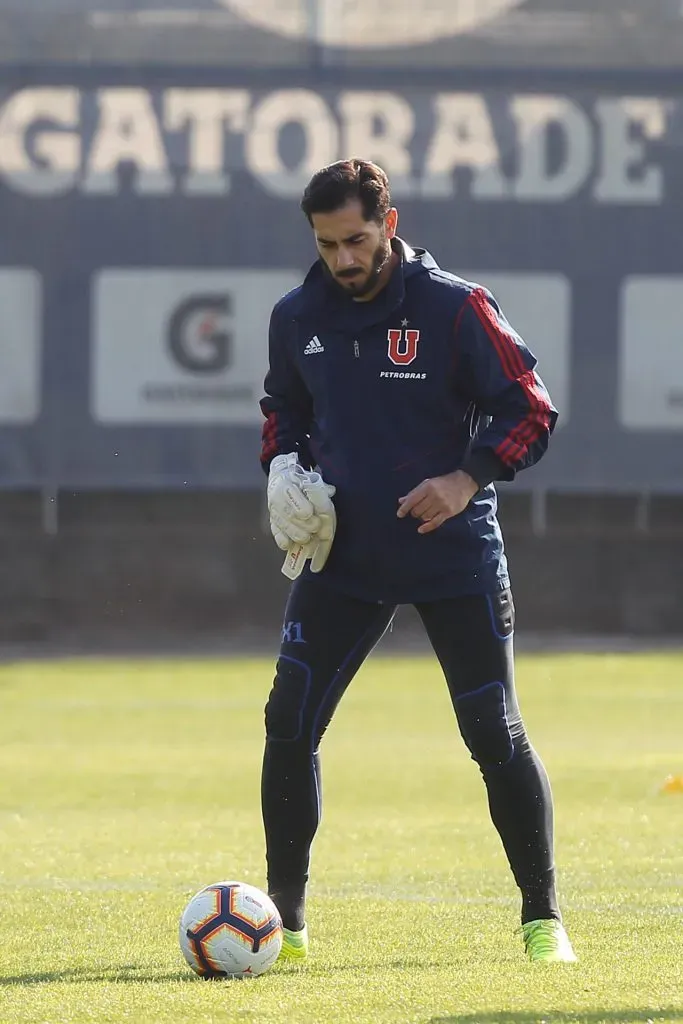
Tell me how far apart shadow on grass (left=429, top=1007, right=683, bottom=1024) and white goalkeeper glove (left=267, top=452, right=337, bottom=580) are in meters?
1.34

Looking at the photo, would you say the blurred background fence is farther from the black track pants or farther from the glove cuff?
the black track pants

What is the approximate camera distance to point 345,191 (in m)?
4.61

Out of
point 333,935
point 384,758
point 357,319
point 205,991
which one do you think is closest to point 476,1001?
point 205,991

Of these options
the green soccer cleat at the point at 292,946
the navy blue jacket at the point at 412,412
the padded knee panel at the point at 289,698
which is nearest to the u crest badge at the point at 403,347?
the navy blue jacket at the point at 412,412

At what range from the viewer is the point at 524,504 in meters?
17.4

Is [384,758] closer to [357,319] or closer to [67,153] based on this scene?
[357,319]

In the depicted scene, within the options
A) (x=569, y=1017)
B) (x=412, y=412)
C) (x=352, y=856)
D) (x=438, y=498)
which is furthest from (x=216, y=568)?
(x=569, y=1017)

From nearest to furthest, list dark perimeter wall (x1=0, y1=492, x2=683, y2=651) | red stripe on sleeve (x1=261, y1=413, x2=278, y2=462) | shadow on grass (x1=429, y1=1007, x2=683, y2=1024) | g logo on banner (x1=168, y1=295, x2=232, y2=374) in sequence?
shadow on grass (x1=429, y1=1007, x2=683, y2=1024), red stripe on sleeve (x1=261, y1=413, x2=278, y2=462), g logo on banner (x1=168, y1=295, x2=232, y2=374), dark perimeter wall (x1=0, y1=492, x2=683, y2=651)

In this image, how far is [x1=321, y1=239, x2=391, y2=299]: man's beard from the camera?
4.68 meters

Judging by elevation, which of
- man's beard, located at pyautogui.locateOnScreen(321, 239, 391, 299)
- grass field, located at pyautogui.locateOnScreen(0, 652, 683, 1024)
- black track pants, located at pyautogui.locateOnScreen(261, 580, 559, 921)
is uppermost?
man's beard, located at pyautogui.locateOnScreen(321, 239, 391, 299)

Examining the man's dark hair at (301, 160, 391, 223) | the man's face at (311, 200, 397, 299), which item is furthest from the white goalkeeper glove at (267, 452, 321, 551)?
the man's dark hair at (301, 160, 391, 223)

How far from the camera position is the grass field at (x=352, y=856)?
425 centimetres

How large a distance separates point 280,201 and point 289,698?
12.5m

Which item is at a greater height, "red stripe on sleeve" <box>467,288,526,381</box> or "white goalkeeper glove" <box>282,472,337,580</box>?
"red stripe on sleeve" <box>467,288,526,381</box>
